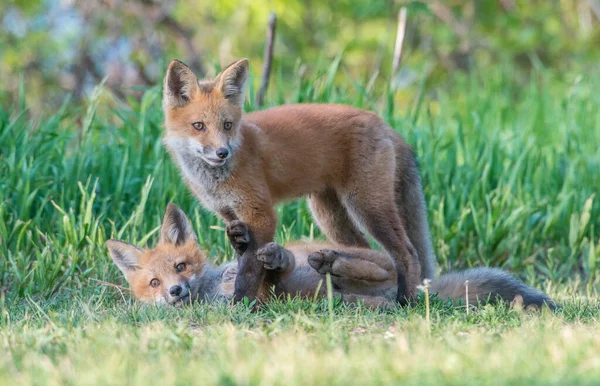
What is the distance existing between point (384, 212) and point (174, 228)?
146cm

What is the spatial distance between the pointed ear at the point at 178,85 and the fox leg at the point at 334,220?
1.16 meters

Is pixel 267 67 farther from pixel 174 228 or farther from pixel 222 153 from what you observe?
pixel 222 153

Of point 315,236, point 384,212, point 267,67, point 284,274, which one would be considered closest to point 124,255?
point 284,274

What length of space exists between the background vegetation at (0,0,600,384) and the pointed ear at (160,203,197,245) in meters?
0.58

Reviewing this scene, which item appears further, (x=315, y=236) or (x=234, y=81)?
(x=315, y=236)

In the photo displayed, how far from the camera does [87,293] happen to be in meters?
5.66

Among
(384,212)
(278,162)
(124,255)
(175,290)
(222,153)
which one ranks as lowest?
(175,290)

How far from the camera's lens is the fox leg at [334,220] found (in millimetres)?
5734

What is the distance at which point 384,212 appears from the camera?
17.4ft

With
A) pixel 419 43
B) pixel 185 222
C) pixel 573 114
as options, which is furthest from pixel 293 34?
pixel 185 222

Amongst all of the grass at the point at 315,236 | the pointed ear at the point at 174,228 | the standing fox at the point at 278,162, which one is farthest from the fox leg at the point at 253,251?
the pointed ear at the point at 174,228

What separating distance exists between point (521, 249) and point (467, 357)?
14.2 feet

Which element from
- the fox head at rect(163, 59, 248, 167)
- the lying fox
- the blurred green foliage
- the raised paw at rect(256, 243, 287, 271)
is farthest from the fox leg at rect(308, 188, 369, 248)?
the blurred green foliage

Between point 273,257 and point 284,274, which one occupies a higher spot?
point 273,257
